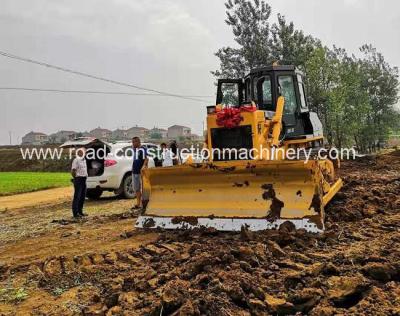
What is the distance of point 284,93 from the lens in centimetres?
940

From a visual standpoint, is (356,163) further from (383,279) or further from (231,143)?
(383,279)

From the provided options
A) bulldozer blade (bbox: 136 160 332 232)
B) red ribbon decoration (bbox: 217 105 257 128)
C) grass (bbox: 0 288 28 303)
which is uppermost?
red ribbon decoration (bbox: 217 105 257 128)

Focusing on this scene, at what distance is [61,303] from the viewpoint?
15.6 feet

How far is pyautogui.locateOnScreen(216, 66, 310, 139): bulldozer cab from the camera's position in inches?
365

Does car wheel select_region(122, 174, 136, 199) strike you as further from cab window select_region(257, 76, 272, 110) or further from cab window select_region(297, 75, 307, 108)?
cab window select_region(297, 75, 307, 108)

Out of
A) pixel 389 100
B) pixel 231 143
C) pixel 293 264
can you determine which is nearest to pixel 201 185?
pixel 231 143

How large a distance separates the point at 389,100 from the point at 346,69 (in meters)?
14.1

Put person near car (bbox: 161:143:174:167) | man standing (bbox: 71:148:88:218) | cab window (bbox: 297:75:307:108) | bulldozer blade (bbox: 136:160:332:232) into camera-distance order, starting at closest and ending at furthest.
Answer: bulldozer blade (bbox: 136:160:332:232) → cab window (bbox: 297:75:307:108) → man standing (bbox: 71:148:88:218) → person near car (bbox: 161:143:174:167)

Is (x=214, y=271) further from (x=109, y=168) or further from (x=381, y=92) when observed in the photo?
(x=381, y=92)

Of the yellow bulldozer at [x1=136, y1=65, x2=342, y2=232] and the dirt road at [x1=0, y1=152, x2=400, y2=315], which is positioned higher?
the yellow bulldozer at [x1=136, y1=65, x2=342, y2=232]

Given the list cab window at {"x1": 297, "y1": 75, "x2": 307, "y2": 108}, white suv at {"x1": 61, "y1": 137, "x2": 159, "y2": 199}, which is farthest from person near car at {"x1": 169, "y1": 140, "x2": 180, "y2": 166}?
cab window at {"x1": 297, "y1": 75, "x2": 307, "y2": 108}

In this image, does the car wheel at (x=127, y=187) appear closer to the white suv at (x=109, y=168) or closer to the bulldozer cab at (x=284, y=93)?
the white suv at (x=109, y=168)

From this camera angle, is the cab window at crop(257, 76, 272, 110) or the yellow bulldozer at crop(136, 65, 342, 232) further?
the cab window at crop(257, 76, 272, 110)

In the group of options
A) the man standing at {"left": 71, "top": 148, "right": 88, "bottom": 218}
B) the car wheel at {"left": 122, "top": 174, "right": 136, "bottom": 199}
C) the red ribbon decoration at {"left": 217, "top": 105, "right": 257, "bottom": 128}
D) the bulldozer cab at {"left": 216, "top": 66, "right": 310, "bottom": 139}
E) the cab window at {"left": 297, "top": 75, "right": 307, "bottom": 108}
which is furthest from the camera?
the car wheel at {"left": 122, "top": 174, "right": 136, "bottom": 199}
